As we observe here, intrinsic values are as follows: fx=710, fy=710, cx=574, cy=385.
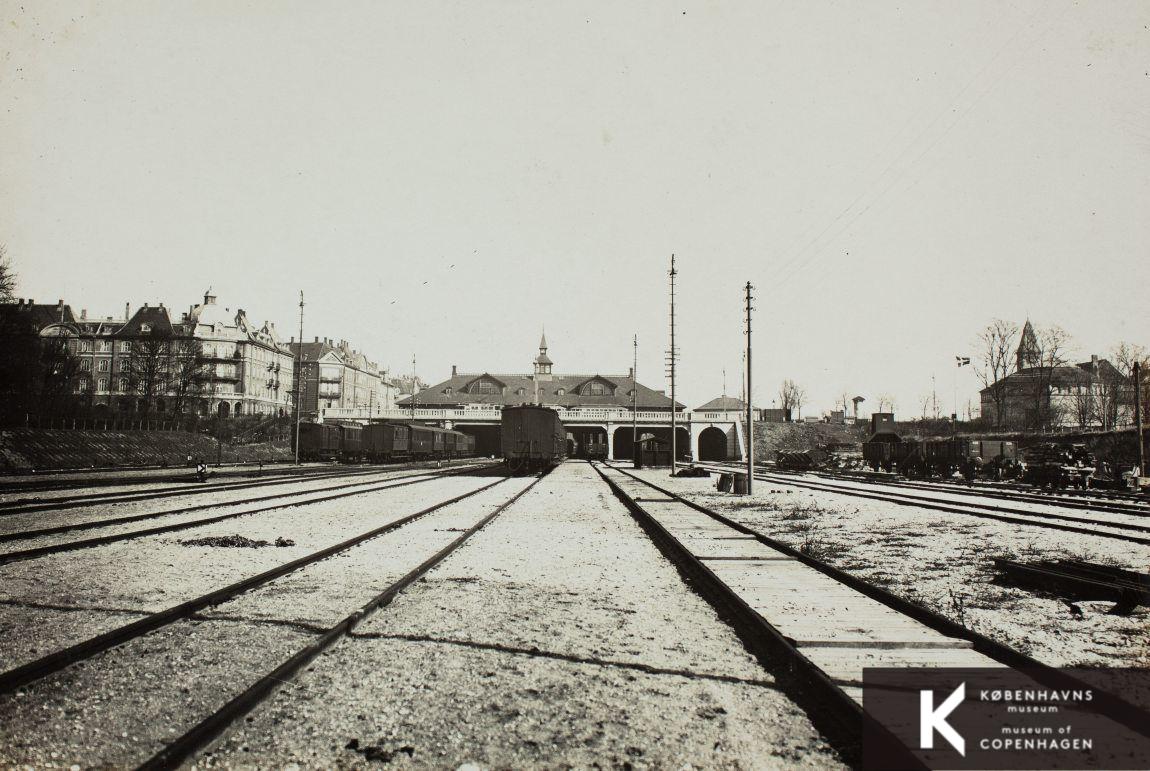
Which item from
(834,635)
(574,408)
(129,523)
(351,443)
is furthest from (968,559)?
(574,408)

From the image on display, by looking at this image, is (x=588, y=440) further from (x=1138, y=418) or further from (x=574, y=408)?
(x=1138, y=418)

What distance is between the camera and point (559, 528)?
12633 millimetres

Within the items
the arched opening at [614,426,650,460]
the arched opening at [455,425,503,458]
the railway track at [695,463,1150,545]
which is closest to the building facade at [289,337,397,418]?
the arched opening at [455,425,503,458]

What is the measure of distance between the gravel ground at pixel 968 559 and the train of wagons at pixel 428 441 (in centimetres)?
1642

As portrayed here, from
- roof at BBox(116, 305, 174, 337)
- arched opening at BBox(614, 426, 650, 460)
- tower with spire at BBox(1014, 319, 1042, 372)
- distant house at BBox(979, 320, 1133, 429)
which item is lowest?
Answer: arched opening at BBox(614, 426, 650, 460)

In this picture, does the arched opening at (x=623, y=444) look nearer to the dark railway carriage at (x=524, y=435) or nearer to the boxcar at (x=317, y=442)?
the boxcar at (x=317, y=442)

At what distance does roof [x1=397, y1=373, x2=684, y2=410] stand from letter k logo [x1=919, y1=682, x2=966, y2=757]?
80938 mm

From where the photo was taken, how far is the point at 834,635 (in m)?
5.23

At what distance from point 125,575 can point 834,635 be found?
706 centimetres

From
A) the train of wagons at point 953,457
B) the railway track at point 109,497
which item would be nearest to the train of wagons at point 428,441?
the railway track at point 109,497

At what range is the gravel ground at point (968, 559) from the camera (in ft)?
17.4

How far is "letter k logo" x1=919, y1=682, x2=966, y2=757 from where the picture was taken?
3271mm

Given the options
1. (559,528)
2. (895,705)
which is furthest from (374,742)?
(559,528)

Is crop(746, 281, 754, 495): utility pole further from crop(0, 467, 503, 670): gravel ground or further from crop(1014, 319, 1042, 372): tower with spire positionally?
crop(1014, 319, 1042, 372): tower with spire
